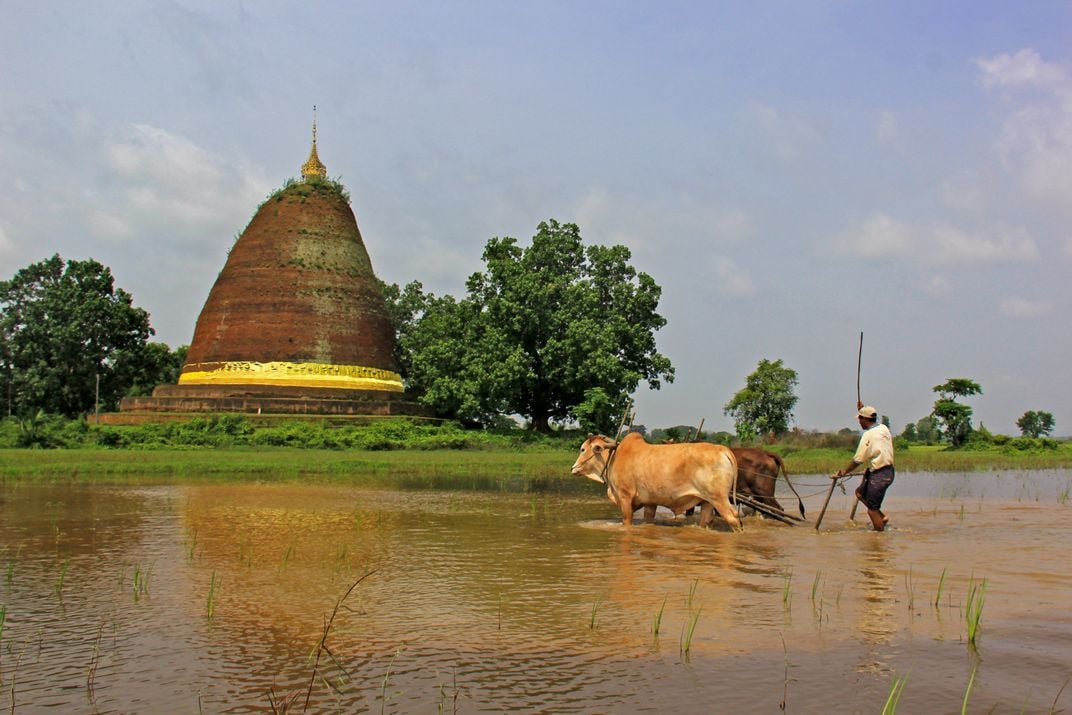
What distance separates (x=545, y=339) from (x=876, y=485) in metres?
23.8

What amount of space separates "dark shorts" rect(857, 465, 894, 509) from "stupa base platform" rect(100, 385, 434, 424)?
76.1ft

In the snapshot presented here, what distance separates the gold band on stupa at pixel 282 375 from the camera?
111ft

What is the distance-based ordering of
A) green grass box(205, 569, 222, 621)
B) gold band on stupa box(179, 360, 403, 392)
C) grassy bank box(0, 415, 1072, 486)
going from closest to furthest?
green grass box(205, 569, 222, 621)
grassy bank box(0, 415, 1072, 486)
gold band on stupa box(179, 360, 403, 392)

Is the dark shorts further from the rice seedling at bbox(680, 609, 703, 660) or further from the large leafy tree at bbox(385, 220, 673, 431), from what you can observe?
the large leafy tree at bbox(385, 220, 673, 431)

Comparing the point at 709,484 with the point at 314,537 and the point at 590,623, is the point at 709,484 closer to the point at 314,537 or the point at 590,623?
the point at 314,537

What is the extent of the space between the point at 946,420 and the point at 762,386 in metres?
11.0

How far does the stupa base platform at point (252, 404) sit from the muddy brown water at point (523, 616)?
20.3m

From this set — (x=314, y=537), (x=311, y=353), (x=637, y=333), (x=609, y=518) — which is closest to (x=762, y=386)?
(x=637, y=333)

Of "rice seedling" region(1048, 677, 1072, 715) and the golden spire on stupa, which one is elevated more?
the golden spire on stupa

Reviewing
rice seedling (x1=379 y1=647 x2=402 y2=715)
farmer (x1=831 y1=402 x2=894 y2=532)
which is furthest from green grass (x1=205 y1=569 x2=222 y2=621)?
farmer (x1=831 y1=402 x2=894 y2=532)

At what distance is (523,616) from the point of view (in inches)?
245

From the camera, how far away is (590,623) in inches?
235

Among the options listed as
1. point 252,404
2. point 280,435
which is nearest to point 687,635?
point 280,435

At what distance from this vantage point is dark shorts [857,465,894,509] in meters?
11.1
